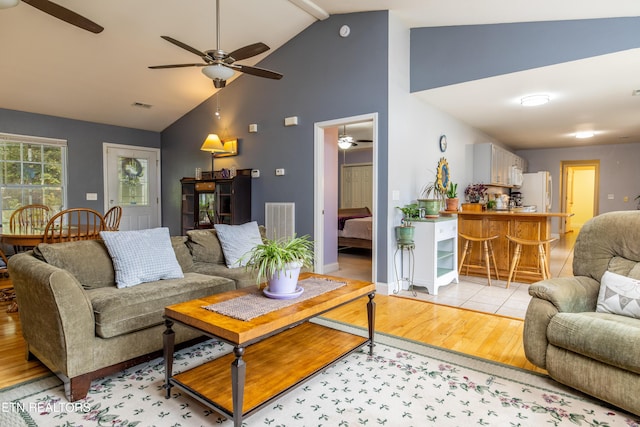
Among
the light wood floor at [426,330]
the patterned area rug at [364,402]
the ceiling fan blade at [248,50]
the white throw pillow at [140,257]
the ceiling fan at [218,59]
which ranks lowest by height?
the patterned area rug at [364,402]

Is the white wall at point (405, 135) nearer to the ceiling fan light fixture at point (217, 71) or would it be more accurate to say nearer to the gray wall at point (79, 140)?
the ceiling fan light fixture at point (217, 71)

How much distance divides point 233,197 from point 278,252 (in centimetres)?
345

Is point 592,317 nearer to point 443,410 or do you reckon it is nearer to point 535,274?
point 443,410

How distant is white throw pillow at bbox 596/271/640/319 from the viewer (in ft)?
6.63

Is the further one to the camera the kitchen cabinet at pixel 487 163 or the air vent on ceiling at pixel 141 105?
the kitchen cabinet at pixel 487 163

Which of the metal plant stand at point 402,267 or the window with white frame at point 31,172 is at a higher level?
the window with white frame at point 31,172

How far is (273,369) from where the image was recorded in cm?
204

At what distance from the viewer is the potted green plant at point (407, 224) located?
407 centimetres

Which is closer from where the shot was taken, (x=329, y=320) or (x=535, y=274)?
(x=329, y=320)

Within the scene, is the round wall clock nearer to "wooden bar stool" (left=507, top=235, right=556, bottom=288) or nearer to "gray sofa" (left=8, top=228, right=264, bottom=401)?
"wooden bar stool" (left=507, top=235, right=556, bottom=288)

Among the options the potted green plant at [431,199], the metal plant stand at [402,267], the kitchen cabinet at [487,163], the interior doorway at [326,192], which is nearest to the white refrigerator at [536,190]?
the kitchen cabinet at [487,163]

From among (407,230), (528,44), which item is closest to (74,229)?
(407,230)

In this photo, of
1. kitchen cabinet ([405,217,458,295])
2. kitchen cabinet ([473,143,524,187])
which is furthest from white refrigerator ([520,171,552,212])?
kitchen cabinet ([405,217,458,295])

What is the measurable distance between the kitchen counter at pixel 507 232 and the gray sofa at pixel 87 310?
3.63 m
